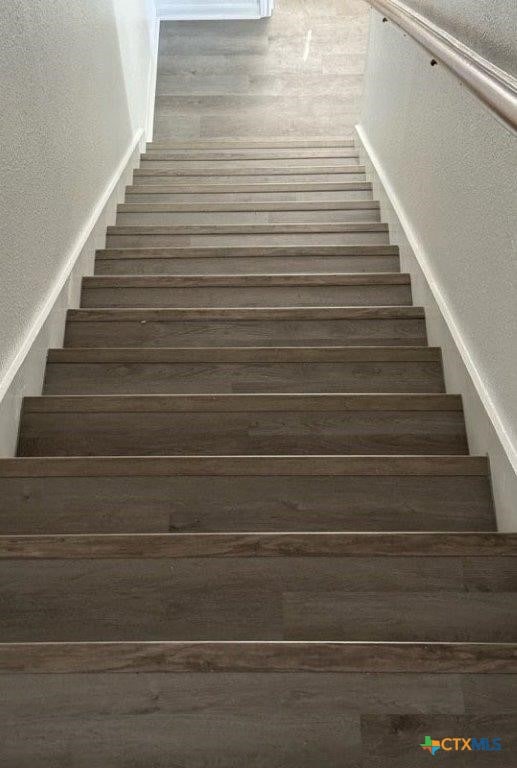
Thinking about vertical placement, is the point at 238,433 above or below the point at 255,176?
below

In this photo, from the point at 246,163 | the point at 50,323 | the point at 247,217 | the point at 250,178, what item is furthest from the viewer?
the point at 246,163

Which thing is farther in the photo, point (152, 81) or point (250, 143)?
point (152, 81)

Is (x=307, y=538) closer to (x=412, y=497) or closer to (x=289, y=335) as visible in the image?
(x=412, y=497)

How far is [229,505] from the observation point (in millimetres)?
1758

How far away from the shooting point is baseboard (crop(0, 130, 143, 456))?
201 cm

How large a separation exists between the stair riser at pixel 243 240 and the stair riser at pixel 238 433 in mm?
1483

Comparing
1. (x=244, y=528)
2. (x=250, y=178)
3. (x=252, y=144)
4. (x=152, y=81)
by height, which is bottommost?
(x=244, y=528)

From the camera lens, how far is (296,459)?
1788mm

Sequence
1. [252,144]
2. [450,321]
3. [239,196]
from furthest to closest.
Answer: [252,144], [239,196], [450,321]

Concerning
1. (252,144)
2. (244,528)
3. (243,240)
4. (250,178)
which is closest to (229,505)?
(244,528)

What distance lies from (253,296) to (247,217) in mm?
989

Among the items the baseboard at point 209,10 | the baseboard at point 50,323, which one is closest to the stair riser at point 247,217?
the baseboard at point 50,323

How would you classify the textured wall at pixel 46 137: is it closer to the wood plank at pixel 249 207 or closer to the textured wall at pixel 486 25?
the wood plank at pixel 249 207

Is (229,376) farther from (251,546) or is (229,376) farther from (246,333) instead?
(251,546)
